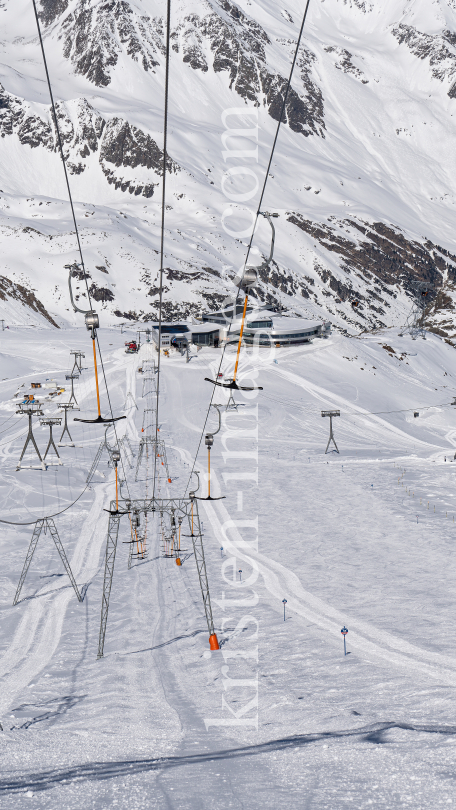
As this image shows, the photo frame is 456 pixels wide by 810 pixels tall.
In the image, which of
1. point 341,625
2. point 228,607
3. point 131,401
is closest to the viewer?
point 341,625

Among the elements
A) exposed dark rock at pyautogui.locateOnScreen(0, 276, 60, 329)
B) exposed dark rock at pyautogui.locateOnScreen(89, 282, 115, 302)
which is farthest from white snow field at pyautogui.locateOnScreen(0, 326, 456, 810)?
exposed dark rock at pyautogui.locateOnScreen(89, 282, 115, 302)

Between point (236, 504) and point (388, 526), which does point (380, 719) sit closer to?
point (388, 526)

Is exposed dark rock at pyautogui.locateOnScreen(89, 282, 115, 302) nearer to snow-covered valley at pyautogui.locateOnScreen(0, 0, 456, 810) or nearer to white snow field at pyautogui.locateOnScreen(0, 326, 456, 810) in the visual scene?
snow-covered valley at pyautogui.locateOnScreen(0, 0, 456, 810)

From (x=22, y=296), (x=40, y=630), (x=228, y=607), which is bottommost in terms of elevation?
(x=40, y=630)

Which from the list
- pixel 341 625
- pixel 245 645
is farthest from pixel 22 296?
pixel 341 625

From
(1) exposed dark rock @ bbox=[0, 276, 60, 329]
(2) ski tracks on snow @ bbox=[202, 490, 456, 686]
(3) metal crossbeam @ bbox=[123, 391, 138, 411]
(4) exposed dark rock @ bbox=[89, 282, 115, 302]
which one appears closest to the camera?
(2) ski tracks on snow @ bbox=[202, 490, 456, 686]

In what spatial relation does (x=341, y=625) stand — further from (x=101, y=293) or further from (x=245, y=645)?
(x=101, y=293)

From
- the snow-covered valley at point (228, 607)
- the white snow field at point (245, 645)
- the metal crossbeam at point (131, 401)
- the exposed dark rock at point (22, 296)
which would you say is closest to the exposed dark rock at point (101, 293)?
the exposed dark rock at point (22, 296)

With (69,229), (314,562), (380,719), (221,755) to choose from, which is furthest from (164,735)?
(69,229)
